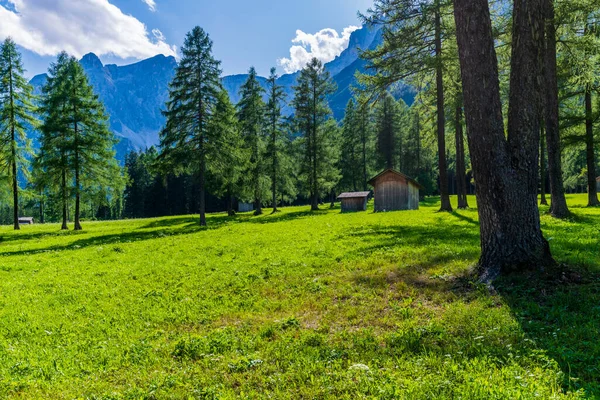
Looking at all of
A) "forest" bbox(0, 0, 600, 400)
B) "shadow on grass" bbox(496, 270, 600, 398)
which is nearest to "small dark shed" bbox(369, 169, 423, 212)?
"forest" bbox(0, 0, 600, 400)

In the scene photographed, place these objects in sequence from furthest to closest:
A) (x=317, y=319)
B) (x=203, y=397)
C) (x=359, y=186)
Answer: (x=359, y=186) < (x=317, y=319) < (x=203, y=397)

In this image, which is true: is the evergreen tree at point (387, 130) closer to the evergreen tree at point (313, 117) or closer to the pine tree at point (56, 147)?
the evergreen tree at point (313, 117)

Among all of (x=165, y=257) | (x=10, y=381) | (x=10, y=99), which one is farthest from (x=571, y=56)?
(x=10, y=99)

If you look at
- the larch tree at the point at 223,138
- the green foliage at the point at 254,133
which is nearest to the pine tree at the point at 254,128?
the green foliage at the point at 254,133

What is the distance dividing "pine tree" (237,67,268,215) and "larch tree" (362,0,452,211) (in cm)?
2110

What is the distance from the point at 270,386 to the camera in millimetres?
3891

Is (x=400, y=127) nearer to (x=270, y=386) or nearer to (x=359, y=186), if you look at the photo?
(x=359, y=186)

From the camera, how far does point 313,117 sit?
4169 centimetres

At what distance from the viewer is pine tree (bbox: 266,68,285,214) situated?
40250 millimetres

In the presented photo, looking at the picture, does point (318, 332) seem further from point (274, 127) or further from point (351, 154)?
point (351, 154)

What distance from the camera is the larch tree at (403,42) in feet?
59.0

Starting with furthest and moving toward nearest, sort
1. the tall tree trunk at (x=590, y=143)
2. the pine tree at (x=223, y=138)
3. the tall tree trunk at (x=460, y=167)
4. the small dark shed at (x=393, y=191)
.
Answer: the small dark shed at (x=393, y=191), the pine tree at (x=223, y=138), the tall tree trunk at (x=460, y=167), the tall tree trunk at (x=590, y=143)

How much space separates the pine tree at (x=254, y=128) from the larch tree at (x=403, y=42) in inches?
831

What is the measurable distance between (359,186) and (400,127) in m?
13.4
